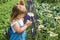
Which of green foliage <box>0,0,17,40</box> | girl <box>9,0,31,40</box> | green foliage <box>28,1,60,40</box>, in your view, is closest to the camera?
girl <box>9,0,31,40</box>

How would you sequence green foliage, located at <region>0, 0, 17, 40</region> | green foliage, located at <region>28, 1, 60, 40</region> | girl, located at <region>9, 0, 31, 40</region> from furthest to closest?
green foliage, located at <region>0, 0, 17, 40</region> → green foliage, located at <region>28, 1, 60, 40</region> → girl, located at <region>9, 0, 31, 40</region>

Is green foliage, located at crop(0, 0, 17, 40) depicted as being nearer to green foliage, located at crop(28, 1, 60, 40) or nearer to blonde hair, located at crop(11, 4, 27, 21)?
green foliage, located at crop(28, 1, 60, 40)

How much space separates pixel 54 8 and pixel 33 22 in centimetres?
205

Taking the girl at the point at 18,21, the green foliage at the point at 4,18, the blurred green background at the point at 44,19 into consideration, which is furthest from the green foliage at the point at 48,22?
the girl at the point at 18,21

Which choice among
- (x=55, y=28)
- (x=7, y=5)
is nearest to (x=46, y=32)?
(x=55, y=28)

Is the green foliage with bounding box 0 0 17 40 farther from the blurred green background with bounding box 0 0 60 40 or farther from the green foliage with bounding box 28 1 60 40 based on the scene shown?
the green foliage with bounding box 28 1 60 40

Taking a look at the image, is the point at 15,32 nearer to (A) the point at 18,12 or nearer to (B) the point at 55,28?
(A) the point at 18,12

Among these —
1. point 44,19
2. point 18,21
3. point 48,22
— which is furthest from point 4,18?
point 18,21

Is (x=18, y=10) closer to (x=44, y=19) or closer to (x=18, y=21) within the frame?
(x=18, y=21)

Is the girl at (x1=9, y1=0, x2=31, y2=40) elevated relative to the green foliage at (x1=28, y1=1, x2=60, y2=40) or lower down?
elevated

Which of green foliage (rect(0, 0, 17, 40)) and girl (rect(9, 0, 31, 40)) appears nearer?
girl (rect(9, 0, 31, 40))

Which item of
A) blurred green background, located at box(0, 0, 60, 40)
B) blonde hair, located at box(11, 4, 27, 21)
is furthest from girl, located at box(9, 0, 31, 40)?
blurred green background, located at box(0, 0, 60, 40)

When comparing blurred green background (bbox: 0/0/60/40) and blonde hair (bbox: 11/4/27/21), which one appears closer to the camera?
blonde hair (bbox: 11/4/27/21)

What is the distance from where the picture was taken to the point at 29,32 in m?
4.90
